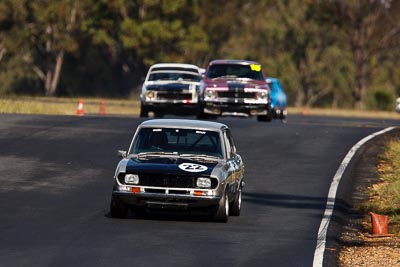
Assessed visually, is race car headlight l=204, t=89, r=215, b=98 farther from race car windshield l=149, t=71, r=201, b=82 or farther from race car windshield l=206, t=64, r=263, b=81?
race car windshield l=149, t=71, r=201, b=82

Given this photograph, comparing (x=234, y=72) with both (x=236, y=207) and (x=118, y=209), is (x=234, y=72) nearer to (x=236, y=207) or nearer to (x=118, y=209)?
(x=236, y=207)

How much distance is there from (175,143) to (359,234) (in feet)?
9.44

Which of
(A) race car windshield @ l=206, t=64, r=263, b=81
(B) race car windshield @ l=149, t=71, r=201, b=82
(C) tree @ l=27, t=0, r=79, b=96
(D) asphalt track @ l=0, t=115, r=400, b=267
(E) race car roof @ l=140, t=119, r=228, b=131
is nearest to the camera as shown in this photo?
(D) asphalt track @ l=0, t=115, r=400, b=267

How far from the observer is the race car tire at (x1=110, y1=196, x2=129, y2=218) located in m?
15.7

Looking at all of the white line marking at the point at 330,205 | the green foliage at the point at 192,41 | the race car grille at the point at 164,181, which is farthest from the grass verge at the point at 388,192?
the green foliage at the point at 192,41

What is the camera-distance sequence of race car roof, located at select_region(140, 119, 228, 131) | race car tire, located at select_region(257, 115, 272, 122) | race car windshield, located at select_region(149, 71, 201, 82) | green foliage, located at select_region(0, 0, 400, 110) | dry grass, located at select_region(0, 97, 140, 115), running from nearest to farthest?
race car roof, located at select_region(140, 119, 228, 131) → race car tire, located at select_region(257, 115, 272, 122) → race car windshield, located at select_region(149, 71, 201, 82) → dry grass, located at select_region(0, 97, 140, 115) → green foliage, located at select_region(0, 0, 400, 110)

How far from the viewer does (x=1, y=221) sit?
1549 centimetres

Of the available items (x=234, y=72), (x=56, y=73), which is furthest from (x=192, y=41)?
(x=234, y=72)

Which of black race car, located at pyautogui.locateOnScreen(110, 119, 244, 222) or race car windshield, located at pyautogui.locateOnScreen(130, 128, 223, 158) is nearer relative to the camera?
black race car, located at pyautogui.locateOnScreen(110, 119, 244, 222)

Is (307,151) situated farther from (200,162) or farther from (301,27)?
(301,27)

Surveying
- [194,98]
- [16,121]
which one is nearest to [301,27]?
[194,98]

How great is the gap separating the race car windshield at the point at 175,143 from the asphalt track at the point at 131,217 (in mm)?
944

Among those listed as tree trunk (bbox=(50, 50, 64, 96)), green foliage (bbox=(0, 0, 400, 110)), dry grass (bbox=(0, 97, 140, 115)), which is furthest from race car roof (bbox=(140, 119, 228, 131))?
tree trunk (bbox=(50, 50, 64, 96))

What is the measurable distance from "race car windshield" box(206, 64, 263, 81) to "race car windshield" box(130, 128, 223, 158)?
18127 millimetres
